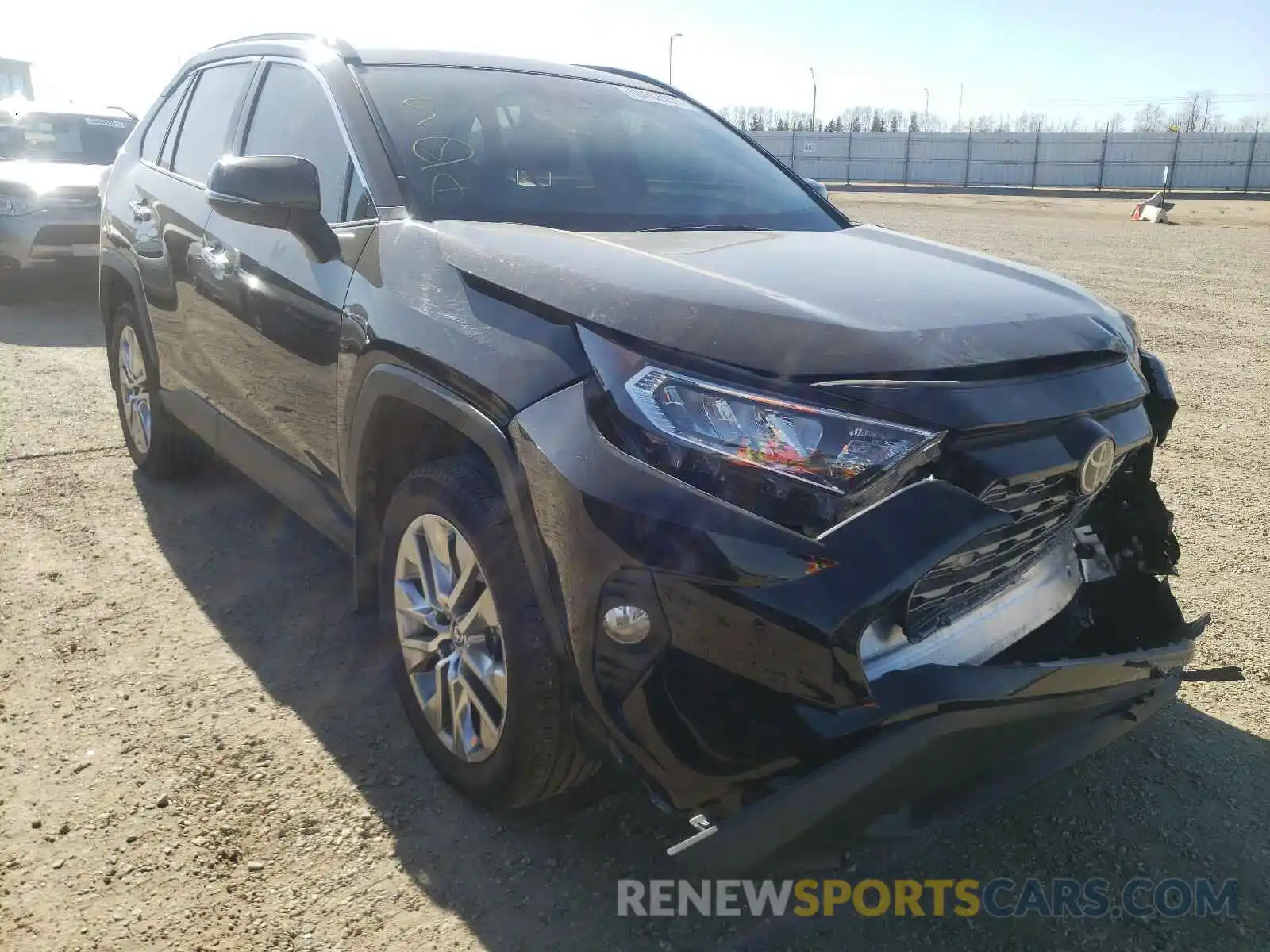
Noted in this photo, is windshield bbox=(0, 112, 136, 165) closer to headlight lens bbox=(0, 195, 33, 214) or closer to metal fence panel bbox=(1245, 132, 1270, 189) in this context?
headlight lens bbox=(0, 195, 33, 214)

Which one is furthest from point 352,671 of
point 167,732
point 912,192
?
point 912,192

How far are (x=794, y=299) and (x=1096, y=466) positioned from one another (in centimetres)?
70

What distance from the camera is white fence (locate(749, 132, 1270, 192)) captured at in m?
41.4

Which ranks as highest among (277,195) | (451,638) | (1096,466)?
(277,195)

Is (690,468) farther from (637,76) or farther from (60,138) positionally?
(60,138)

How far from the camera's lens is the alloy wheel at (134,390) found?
15.1 feet

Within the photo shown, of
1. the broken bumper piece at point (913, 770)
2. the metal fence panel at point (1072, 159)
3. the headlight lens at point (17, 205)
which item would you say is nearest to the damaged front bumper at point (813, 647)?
the broken bumper piece at point (913, 770)

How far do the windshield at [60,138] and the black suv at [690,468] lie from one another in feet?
27.0

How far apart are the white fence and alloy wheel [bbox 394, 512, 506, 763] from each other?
129 feet

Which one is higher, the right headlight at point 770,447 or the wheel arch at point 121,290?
the right headlight at point 770,447

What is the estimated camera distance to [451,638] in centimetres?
246

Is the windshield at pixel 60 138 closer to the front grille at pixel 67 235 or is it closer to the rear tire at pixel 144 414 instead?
the front grille at pixel 67 235

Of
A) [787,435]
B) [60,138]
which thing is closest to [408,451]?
[787,435]

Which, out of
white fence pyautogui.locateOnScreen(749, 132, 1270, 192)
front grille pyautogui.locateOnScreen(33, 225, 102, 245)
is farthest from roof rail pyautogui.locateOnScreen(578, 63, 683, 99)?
white fence pyautogui.locateOnScreen(749, 132, 1270, 192)
